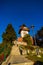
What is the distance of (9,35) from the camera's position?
57.6m

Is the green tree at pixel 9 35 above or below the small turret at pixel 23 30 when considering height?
below

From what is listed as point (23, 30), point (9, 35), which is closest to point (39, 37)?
point (23, 30)

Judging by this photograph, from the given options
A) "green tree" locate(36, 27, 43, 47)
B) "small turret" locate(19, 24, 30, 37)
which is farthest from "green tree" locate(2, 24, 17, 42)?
"green tree" locate(36, 27, 43, 47)

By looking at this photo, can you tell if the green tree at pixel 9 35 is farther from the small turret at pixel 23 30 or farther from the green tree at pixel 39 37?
the green tree at pixel 39 37

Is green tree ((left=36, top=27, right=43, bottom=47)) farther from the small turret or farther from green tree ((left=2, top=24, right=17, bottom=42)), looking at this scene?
green tree ((left=2, top=24, right=17, bottom=42))

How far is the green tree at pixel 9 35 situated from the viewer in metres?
56.9

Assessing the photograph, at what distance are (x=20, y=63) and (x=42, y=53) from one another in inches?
658

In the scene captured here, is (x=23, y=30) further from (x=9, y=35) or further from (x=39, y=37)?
(x=9, y=35)

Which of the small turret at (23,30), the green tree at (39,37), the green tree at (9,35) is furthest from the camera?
the small turret at (23,30)

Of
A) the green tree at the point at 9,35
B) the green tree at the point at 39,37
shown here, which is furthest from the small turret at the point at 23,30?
the green tree at the point at 9,35

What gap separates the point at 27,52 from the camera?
4316 cm

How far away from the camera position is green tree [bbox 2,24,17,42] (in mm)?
56906

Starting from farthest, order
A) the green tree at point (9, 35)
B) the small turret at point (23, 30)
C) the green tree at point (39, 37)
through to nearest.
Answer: the small turret at point (23, 30), the green tree at point (39, 37), the green tree at point (9, 35)

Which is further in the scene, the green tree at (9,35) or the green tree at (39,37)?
the green tree at (39,37)
